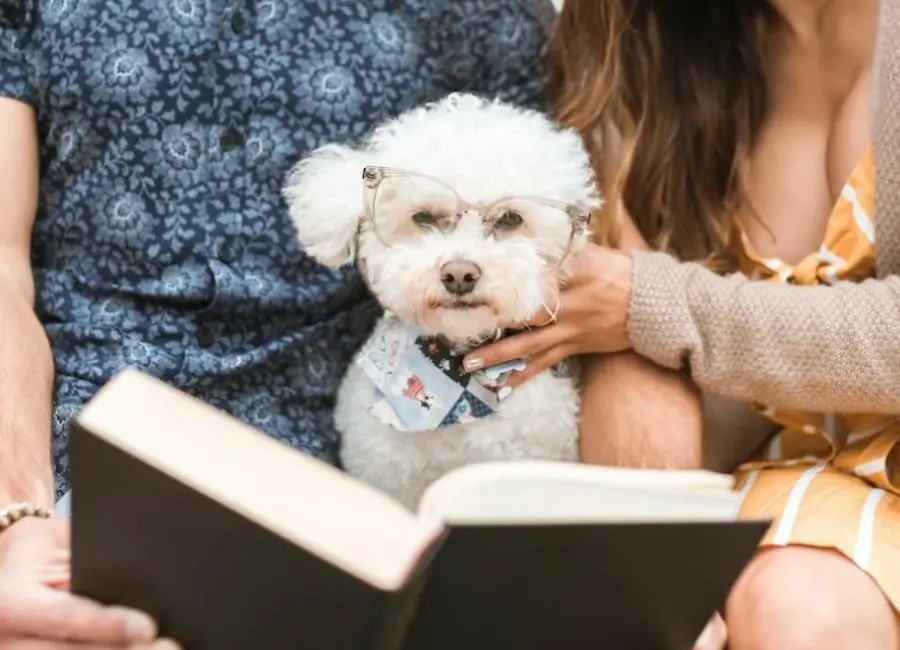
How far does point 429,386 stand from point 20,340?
41cm

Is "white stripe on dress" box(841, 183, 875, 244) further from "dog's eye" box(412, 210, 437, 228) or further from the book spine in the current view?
the book spine

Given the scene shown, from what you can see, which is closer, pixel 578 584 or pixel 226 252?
pixel 578 584

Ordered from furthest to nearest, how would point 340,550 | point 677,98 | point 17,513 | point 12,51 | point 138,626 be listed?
point 677,98, point 12,51, point 17,513, point 138,626, point 340,550

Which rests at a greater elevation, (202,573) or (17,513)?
(202,573)

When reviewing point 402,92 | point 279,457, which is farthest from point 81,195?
point 279,457

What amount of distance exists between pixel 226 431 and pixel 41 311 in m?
0.63

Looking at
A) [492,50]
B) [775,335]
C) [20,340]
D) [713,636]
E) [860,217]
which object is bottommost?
[713,636]

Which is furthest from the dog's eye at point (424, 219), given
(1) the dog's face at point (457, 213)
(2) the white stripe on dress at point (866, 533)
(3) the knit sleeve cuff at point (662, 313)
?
(2) the white stripe on dress at point (866, 533)

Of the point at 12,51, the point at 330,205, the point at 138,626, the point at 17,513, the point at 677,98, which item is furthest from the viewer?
the point at 677,98

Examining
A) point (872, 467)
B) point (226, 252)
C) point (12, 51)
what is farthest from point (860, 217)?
point (12, 51)

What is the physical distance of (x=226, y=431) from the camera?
21.0 inches

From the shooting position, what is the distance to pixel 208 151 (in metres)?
1.02

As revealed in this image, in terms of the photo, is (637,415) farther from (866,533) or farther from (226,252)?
(226,252)

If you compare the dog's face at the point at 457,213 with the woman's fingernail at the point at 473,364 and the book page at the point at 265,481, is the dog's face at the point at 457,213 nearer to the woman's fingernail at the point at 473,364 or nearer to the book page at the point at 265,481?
the woman's fingernail at the point at 473,364
